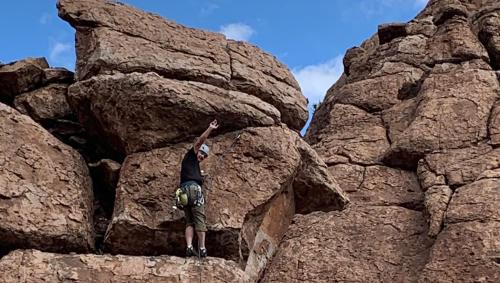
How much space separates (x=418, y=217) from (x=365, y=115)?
7876 mm

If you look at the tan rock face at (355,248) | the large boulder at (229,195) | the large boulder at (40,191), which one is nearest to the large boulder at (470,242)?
the tan rock face at (355,248)

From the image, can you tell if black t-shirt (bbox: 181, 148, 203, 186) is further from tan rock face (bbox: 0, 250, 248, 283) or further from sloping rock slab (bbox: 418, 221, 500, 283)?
sloping rock slab (bbox: 418, 221, 500, 283)

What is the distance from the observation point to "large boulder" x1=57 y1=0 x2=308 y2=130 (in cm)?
2042

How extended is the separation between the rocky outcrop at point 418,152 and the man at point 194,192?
10.3ft

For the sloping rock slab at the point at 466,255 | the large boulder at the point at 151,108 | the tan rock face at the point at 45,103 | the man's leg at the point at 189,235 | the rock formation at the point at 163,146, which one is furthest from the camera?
the tan rock face at the point at 45,103

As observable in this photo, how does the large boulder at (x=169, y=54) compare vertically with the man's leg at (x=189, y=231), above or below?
above

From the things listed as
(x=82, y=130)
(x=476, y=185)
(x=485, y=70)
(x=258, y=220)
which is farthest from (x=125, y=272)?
(x=485, y=70)

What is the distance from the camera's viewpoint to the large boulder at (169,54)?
2042cm

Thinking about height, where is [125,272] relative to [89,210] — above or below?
below

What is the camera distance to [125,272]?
1614 centimetres

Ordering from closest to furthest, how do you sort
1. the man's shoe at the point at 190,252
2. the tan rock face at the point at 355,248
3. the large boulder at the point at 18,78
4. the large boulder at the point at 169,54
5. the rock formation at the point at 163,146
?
1. the man's shoe at the point at 190,252
2. the rock formation at the point at 163,146
3. the tan rock face at the point at 355,248
4. the large boulder at the point at 169,54
5. the large boulder at the point at 18,78

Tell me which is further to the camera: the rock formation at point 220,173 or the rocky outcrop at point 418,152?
the rocky outcrop at point 418,152

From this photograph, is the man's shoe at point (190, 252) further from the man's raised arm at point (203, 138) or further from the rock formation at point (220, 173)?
the man's raised arm at point (203, 138)

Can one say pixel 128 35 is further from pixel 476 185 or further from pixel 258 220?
pixel 476 185
